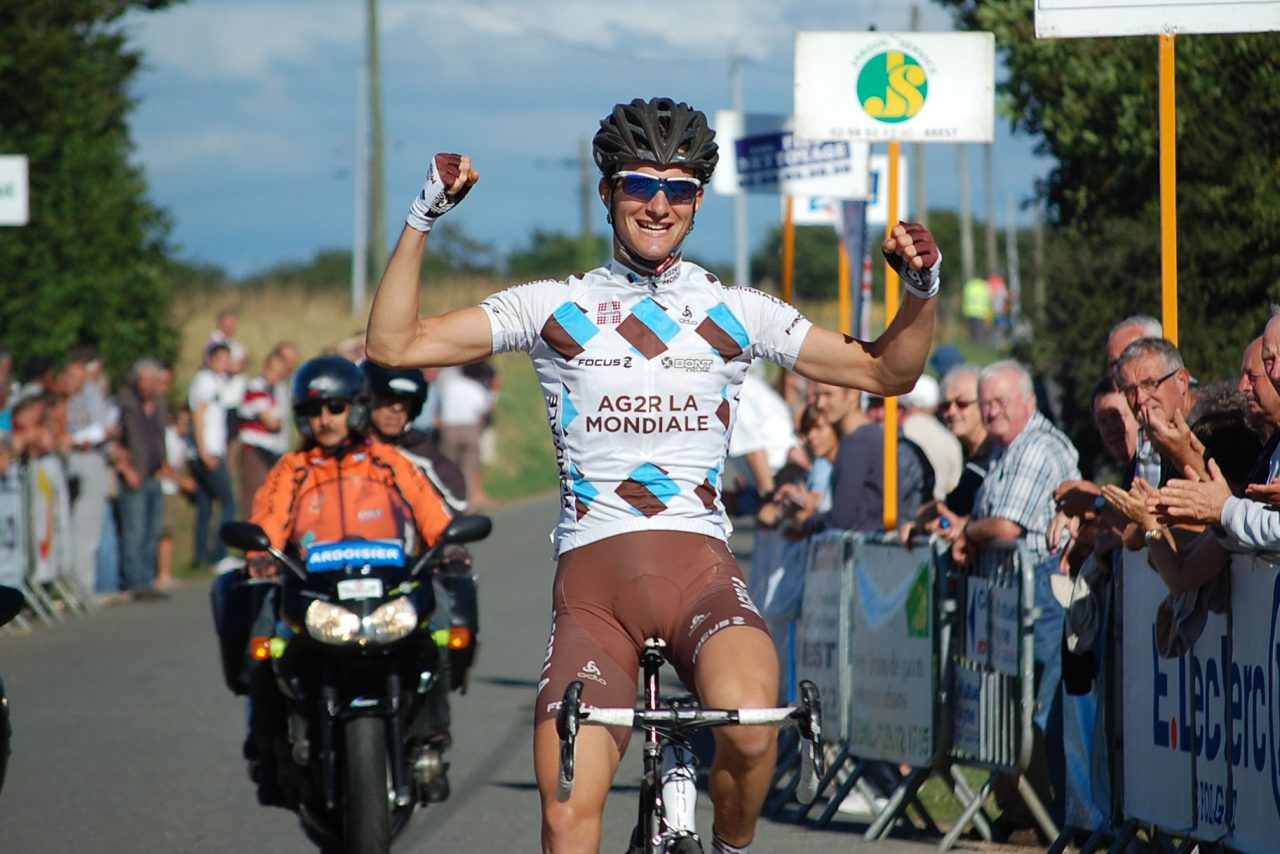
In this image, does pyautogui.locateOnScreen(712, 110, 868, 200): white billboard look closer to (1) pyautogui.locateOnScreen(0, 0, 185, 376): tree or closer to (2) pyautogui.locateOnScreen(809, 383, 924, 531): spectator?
(2) pyautogui.locateOnScreen(809, 383, 924, 531): spectator

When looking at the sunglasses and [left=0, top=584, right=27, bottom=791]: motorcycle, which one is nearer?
the sunglasses

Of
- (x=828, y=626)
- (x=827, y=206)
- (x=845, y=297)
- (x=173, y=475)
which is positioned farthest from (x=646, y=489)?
(x=173, y=475)

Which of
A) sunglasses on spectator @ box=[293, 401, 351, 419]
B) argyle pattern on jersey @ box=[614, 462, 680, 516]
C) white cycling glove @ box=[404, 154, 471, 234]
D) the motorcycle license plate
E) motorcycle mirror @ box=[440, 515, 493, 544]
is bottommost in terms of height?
the motorcycle license plate

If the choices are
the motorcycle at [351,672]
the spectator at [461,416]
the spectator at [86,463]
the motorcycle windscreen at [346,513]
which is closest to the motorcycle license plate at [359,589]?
the motorcycle at [351,672]

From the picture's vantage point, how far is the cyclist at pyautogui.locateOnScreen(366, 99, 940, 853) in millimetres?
5133

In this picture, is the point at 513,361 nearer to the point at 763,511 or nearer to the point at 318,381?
the point at 763,511

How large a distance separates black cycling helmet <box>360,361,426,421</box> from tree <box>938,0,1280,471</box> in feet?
17.7

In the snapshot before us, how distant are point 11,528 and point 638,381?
11.5 metres

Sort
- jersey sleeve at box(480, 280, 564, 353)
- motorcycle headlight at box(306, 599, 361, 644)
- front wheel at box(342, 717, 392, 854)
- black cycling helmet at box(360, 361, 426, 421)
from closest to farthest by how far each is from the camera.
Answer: jersey sleeve at box(480, 280, 564, 353) < front wheel at box(342, 717, 392, 854) < motorcycle headlight at box(306, 599, 361, 644) < black cycling helmet at box(360, 361, 426, 421)

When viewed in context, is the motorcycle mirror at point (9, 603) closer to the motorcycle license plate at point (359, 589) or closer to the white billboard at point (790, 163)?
the motorcycle license plate at point (359, 589)

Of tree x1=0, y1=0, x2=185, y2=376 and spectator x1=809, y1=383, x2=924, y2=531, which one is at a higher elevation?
tree x1=0, y1=0, x2=185, y2=376

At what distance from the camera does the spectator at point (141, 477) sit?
18.5m

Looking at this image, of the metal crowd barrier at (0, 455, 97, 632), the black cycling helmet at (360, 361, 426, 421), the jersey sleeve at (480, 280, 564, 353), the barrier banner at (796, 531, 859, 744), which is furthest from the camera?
the metal crowd barrier at (0, 455, 97, 632)

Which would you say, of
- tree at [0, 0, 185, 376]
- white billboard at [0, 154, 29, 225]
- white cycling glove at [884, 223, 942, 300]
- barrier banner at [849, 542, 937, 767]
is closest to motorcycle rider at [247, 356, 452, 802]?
barrier banner at [849, 542, 937, 767]
